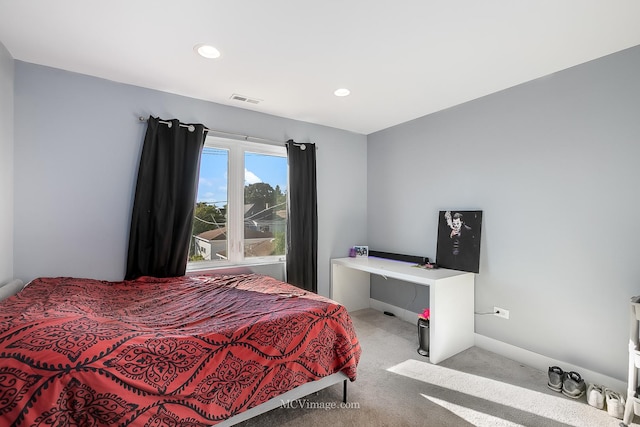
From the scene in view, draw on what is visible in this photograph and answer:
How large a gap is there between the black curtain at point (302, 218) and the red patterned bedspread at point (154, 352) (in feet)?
3.89

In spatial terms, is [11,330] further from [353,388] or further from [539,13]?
[539,13]

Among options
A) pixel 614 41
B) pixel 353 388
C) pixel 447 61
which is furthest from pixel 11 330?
pixel 614 41

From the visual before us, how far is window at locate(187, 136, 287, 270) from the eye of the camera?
2.98 m

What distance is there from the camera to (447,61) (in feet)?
7.01

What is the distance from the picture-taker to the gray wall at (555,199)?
1999 millimetres

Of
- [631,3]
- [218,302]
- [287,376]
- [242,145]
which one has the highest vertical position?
[631,3]

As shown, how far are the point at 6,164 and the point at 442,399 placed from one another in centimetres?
351

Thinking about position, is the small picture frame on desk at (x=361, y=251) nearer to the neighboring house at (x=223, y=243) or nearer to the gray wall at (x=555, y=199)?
the gray wall at (x=555, y=199)

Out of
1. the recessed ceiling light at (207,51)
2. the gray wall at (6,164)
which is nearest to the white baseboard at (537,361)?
the recessed ceiling light at (207,51)

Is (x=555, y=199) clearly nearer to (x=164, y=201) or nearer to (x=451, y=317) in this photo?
(x=451, y=317)

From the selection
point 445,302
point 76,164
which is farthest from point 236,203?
point 445,302

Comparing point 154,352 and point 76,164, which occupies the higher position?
point 76,164

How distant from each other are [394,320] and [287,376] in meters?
2.22

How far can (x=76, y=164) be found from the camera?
2363 mm
